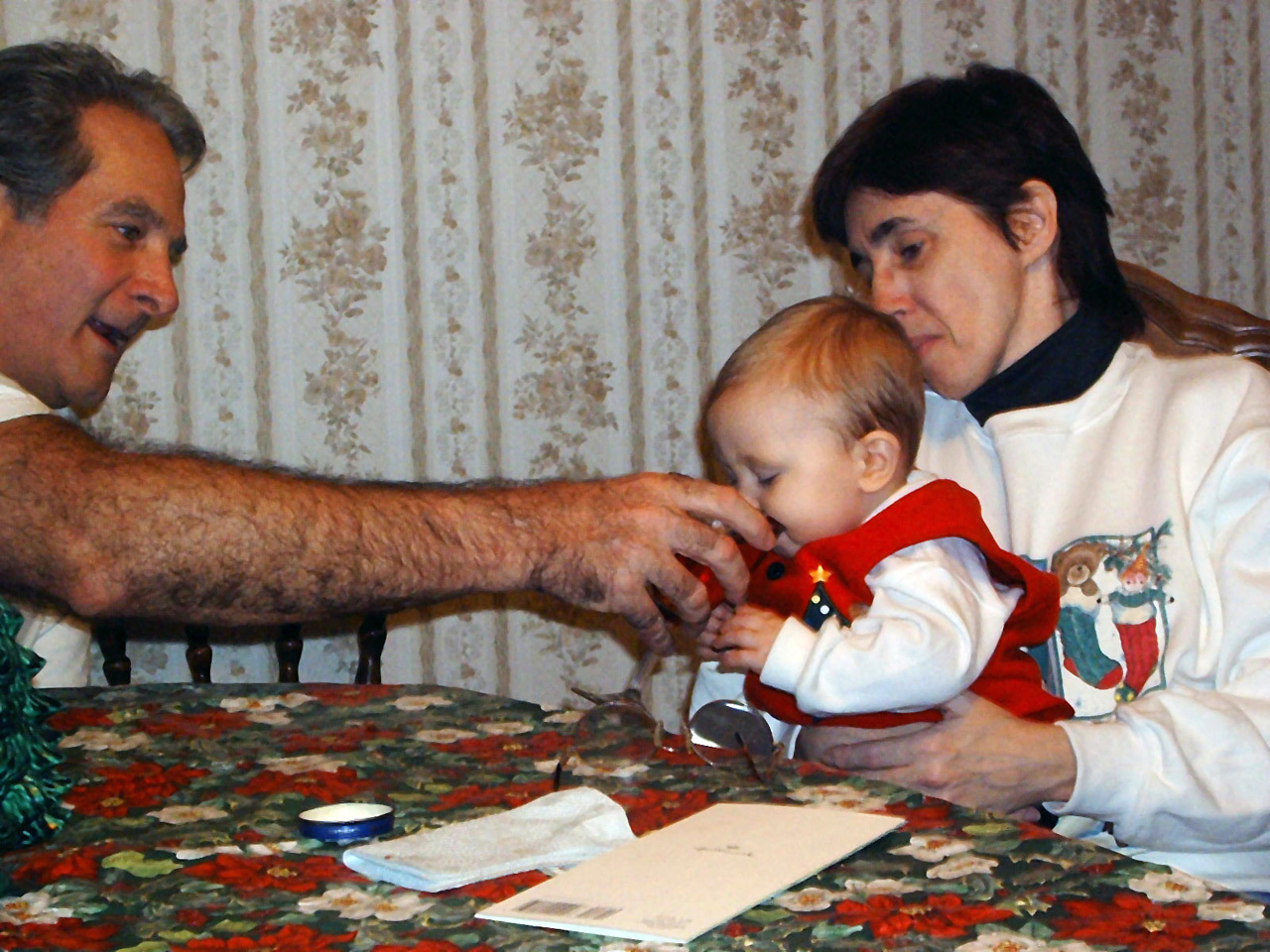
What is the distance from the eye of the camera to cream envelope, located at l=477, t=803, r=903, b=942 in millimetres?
774

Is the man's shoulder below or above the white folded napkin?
above

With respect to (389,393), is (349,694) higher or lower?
lower

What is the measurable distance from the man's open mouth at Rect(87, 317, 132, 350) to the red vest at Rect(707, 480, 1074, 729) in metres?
1.26

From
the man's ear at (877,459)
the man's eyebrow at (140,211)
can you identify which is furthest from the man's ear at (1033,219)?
the man's eyebrow at (140,211)

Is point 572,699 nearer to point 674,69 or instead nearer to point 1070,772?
point 674,69

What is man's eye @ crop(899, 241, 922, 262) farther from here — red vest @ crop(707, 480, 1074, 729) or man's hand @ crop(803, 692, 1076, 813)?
man's hand @ crop(803, 692, 1076, 813)

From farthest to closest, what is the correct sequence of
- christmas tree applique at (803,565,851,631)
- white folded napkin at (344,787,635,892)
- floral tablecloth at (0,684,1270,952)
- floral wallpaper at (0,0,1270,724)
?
floral wallpaper at (0,0,1270,724)
christmas tree applique at (803,565,851,631)
white folded napkin at (344,787,635,892)
floral tablecloth at (0,684,1270,952)

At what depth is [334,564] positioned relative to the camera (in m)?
1.32

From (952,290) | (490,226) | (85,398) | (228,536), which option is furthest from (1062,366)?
(85,398)

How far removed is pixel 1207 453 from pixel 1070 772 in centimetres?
43

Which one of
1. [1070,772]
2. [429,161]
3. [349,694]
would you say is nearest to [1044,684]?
[1070,772]

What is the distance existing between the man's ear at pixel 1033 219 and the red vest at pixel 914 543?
0.46 m

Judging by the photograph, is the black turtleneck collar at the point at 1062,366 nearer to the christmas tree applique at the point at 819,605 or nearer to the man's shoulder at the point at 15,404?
the christmas tree applique at the point at 819,605

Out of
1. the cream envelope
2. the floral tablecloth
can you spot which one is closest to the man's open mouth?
the floral tablecloth
